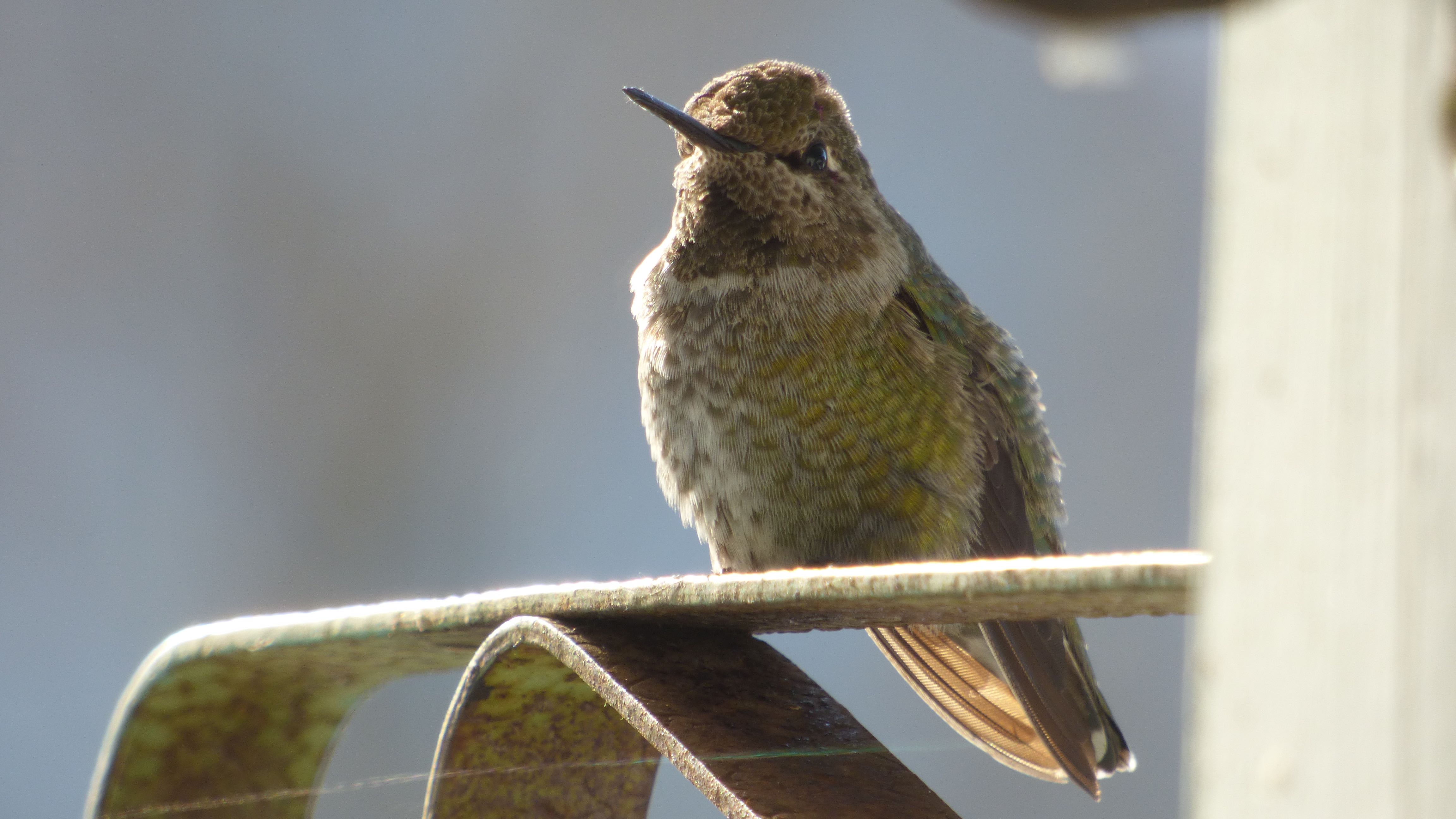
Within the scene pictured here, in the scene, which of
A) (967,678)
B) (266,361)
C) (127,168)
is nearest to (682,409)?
(967,678)

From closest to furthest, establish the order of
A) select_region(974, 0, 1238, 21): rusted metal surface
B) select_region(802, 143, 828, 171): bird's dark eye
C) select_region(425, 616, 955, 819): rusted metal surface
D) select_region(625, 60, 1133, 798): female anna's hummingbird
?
select_region(974, 0, 1238, 21): rusted metal surface
select_region(425, 616, 955, 819): rusted metal surface
select_region(625, 60, 1133, 798): female anna's hummingbird
select_region(802, 143, 828, 171): bird's dark eye

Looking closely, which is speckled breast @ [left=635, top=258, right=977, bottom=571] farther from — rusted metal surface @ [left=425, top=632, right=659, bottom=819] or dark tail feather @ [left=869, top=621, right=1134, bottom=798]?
rusted metal surface @ [left=425, top=632, right=659, bottom=819]

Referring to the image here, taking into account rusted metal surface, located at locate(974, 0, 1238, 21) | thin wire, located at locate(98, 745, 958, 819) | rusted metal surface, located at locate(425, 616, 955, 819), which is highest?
rusted metal surface, located at locate(974, 0, 1238, 21)

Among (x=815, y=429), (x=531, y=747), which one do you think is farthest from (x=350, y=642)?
(x=815, y=429)

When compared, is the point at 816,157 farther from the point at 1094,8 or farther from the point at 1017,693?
the point at 1094,8

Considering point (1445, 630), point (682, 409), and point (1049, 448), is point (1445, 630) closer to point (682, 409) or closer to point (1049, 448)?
point (682, 409)

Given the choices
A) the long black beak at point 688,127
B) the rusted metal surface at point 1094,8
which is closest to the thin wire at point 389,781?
the rusted metal surface at point 1094,8

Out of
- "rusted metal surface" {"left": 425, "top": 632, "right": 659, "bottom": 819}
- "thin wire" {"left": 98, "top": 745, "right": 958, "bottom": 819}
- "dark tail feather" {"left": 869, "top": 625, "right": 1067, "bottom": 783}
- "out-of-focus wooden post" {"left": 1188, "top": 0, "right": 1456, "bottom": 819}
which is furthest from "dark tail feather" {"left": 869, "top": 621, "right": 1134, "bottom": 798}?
"out-of-focus wooden post" {"left": 1188, "top": 0, "right": 1456, "bottom": 819}
